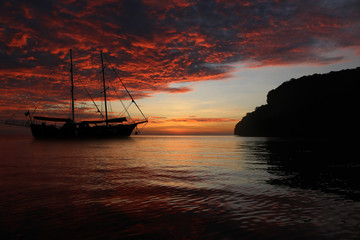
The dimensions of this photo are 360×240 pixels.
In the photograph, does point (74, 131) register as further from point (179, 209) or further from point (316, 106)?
point (316, 106)

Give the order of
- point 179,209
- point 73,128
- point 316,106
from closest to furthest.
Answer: point 179,209, point 73,128, point 316,106

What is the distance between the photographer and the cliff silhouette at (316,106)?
5468 inches

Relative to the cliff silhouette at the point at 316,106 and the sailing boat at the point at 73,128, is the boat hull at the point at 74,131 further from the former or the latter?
the cliff silhouette at the point at 316,106

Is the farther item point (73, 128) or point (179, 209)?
point (73, 128)

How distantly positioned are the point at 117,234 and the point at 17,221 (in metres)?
3.42

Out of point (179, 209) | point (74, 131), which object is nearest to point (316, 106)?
point (74, 131)

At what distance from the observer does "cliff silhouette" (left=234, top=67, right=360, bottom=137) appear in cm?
13888

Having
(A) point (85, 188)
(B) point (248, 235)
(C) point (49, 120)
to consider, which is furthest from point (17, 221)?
(C) point (49, 120)

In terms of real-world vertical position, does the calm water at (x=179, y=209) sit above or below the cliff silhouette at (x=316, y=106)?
below

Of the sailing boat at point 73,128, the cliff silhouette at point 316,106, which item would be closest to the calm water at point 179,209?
the sailing boat at point 73,128

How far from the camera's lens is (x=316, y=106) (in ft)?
508

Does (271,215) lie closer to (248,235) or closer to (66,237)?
(248,235)

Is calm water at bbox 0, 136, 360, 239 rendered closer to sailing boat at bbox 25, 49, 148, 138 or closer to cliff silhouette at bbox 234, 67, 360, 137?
sailing boat at bbox 25, 49, 148, 138

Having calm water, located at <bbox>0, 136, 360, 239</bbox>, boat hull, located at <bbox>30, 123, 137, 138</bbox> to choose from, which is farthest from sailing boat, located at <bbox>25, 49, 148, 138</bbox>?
calm water, located at <bbox>0, 136, 360, 239</bbox>
